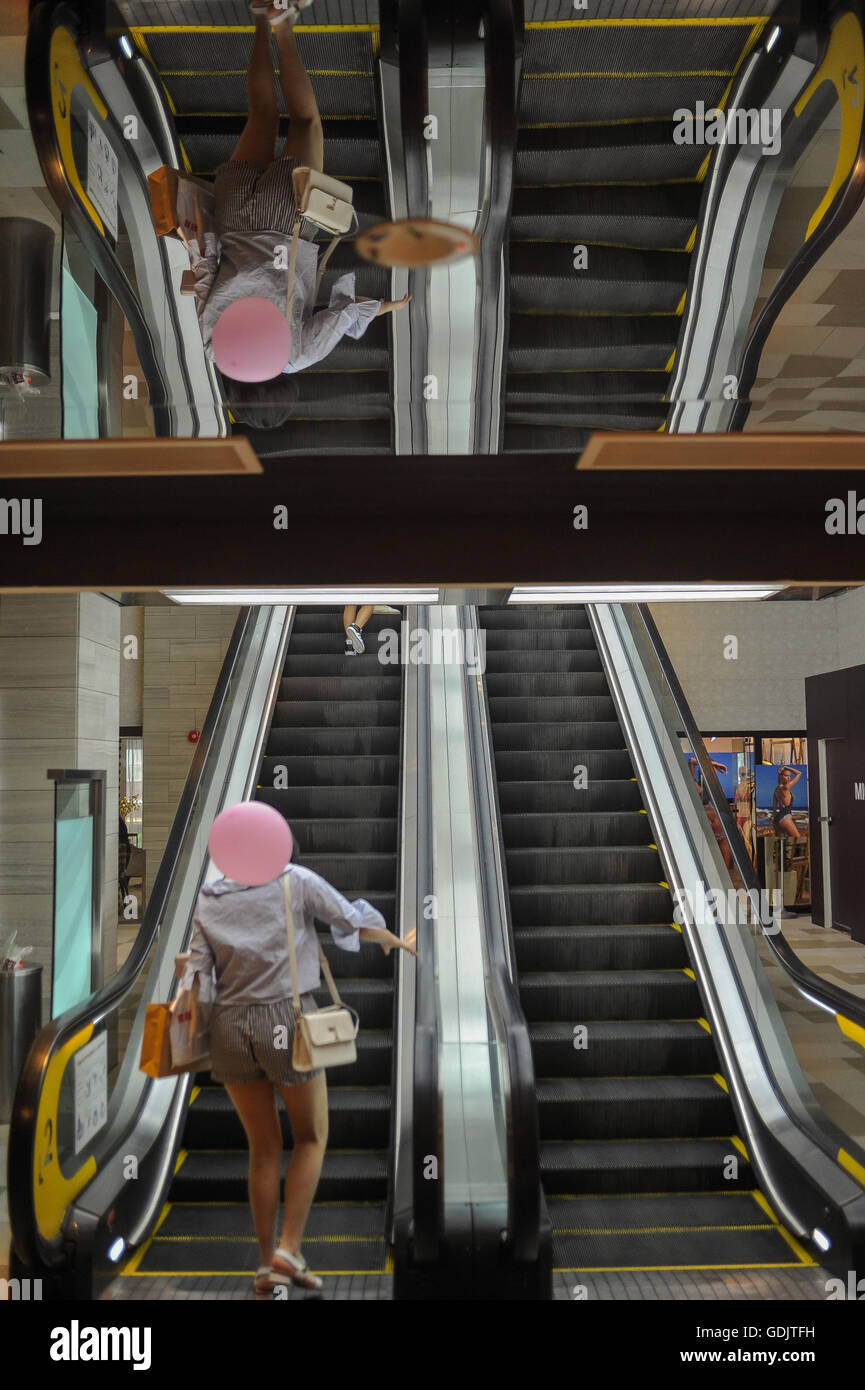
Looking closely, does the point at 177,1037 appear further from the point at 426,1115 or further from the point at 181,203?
the point at 181,203

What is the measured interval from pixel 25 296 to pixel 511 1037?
13.1ft

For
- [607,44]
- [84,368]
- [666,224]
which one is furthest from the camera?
[666,224]

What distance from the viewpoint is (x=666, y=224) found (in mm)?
5445

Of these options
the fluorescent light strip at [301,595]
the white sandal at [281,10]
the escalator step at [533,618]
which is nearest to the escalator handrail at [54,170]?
the fluorescent light strip at [301,595]

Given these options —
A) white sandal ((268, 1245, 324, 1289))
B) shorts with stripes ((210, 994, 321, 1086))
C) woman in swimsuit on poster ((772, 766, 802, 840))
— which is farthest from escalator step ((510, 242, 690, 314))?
woman in swimsuit on poster ((772, 766, 802, 840))

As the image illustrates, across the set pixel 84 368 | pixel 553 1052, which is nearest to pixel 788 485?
pixel 84 368

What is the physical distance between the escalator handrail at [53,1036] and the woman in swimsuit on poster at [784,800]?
10407 mm

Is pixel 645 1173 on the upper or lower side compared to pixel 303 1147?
lower

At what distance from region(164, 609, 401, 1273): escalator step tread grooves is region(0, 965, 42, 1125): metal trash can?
1936mm

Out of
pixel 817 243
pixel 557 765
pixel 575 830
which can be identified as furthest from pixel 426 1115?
pixel 817 243

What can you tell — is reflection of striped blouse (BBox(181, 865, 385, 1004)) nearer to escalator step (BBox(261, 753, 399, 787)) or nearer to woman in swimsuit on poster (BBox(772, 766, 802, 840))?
escalator step (BBox(261, 753, 399, 787))

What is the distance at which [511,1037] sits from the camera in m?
3.36

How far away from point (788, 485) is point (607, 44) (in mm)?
3544

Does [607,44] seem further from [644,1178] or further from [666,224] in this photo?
[644,1178]
